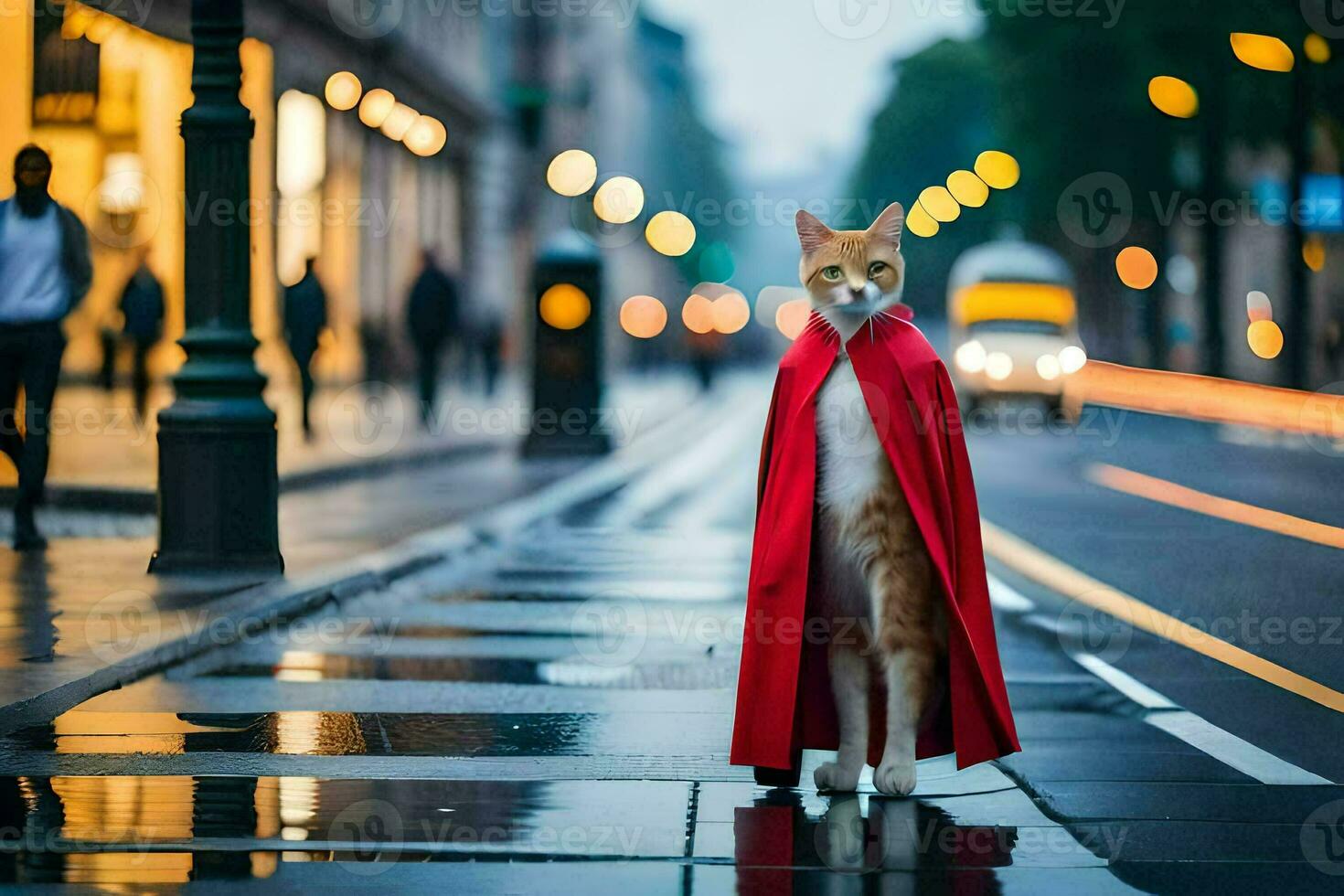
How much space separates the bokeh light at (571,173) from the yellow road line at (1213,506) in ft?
26.1

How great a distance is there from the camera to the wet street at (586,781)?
16.8 ft

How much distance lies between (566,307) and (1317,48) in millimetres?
15455

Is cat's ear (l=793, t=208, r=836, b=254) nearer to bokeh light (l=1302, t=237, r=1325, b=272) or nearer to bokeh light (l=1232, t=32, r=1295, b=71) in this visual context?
bokeh light (l=1302, t=237, r=1325, b=272)

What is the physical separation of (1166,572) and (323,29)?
23884 millimetres

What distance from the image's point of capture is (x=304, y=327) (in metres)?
23.4

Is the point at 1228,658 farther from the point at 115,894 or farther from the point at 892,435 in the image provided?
the point at 115,894

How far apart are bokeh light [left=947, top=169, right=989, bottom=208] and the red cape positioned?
67.7 metres

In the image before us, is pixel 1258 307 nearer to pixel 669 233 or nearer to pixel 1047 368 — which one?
pixel 669 233

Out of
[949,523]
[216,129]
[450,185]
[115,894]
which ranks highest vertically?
[450,185]

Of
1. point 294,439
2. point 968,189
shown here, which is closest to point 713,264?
point 968,189

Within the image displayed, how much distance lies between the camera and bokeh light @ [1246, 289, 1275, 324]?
207 ft

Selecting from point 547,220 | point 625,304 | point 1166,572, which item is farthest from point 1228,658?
point 625,304

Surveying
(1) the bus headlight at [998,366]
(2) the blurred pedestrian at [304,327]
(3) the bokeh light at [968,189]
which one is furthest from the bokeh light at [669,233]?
(2) the blurred pedestrian at [304,327]

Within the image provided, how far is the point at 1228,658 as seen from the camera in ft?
29.8
